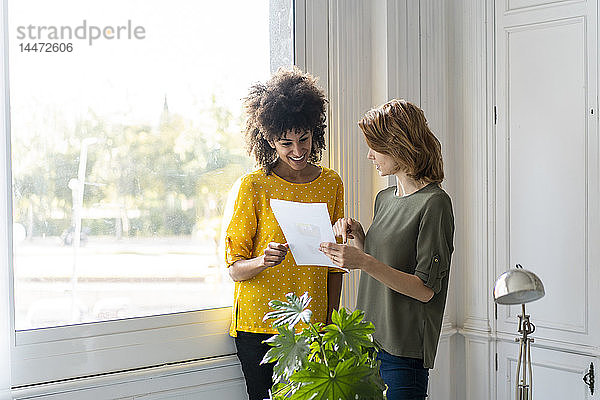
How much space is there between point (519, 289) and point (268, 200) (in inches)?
42.2

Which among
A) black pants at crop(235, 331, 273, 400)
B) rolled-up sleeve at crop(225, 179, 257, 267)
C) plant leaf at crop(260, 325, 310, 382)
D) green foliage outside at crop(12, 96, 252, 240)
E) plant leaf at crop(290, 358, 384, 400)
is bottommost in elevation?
black pants at crop(235, 331, 273, 400)

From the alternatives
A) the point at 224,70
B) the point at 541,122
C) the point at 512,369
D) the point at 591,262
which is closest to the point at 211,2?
the point at 224,70

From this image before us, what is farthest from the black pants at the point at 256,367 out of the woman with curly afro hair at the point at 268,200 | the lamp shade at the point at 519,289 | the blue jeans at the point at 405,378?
the lamp shade at the point at 519,289

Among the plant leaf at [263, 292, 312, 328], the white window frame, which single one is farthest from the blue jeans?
the plant leaf at [263, 292, 312, 328]

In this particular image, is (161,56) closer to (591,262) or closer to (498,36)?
(498,36)

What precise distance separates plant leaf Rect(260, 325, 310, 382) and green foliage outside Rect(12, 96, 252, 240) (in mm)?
1388

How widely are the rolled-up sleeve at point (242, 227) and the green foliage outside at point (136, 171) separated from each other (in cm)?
21

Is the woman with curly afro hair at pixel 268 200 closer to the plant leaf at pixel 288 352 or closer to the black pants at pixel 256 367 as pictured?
the black pants at pixel 256 367

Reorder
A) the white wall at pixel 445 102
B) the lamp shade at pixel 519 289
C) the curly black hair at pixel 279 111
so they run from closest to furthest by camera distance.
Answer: the lamp shade at pixel 519 289, the curly black hair at pixel 279 111, the white wall at pixel 445 102

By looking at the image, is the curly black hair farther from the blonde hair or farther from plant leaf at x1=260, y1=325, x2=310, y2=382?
plant leaf at x1=260, y1=325, x2=310, y2=382

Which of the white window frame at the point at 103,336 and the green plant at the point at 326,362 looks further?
the white window frame at the point at 103,336

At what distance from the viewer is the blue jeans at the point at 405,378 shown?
2518 millimetres

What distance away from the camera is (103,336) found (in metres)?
2.70

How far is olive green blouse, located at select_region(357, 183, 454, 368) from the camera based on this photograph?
2.45 meters
